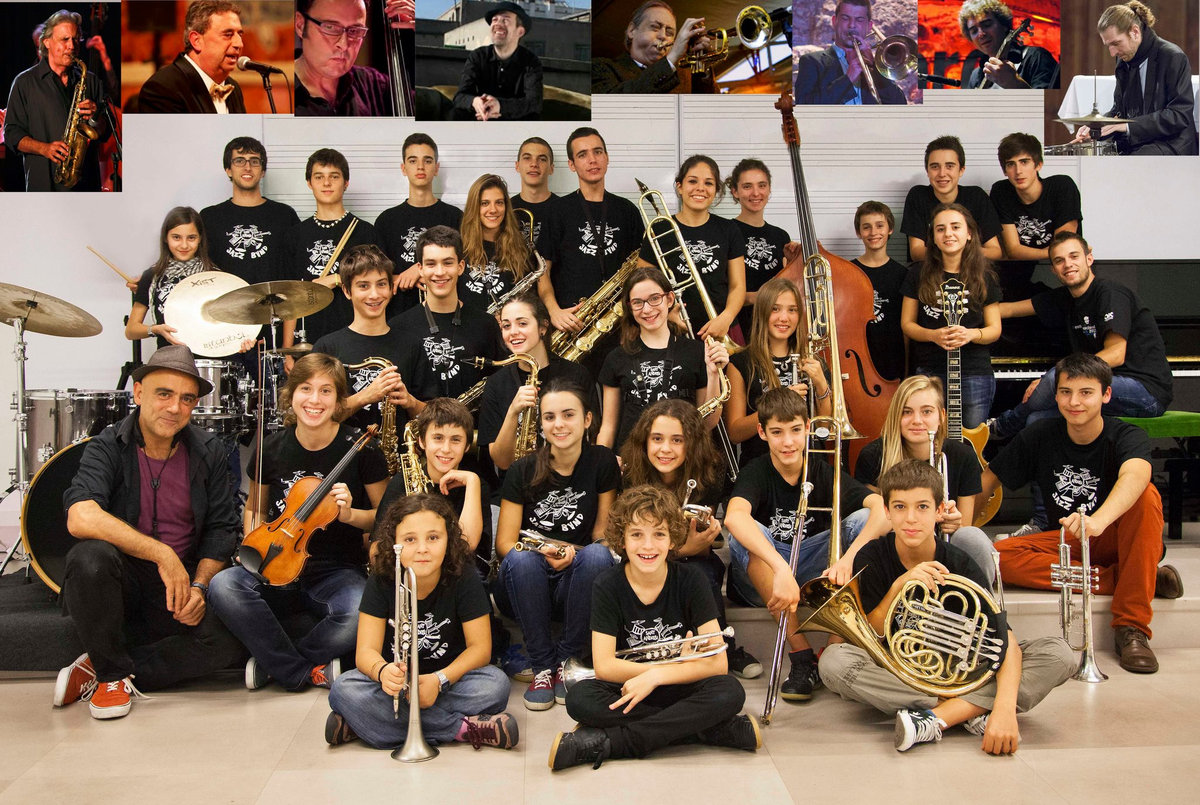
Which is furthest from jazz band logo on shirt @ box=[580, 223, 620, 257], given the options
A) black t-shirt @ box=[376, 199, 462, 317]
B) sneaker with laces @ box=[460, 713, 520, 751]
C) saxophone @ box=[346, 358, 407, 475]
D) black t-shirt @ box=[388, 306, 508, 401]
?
sneaker with laces @ box=[460, 713, 520, 751]

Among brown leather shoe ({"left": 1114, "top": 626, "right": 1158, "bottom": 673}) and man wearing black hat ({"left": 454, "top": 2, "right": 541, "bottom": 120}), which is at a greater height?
man wearing black hat ({"left": 454, "top": 2, "right": 541, "bottom": 120})

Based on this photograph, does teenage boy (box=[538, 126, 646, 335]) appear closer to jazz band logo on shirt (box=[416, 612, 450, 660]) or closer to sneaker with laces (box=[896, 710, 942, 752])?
jazz band logo on shirt (box=[416, 612, 450, 660])

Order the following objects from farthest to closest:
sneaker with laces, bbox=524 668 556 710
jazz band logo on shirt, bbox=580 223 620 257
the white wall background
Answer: the white wall background
jazz band logo on shirt, bbox=580 223 620 257
sneaker with laces, bbox=524 668 556 710

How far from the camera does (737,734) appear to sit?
305 cm

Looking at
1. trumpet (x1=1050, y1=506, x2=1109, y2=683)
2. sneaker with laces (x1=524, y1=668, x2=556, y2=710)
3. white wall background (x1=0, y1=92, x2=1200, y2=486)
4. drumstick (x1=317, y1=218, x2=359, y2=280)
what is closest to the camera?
sneaker with laces (x1=524, y1=668, x2=556, y2=710)

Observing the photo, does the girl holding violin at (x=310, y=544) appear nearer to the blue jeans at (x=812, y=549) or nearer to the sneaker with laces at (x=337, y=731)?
the sneaker with laces at (x=337, y=731)

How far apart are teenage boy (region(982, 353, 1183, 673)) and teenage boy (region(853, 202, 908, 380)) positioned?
1.07 m

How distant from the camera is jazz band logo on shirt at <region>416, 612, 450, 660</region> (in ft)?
10.4

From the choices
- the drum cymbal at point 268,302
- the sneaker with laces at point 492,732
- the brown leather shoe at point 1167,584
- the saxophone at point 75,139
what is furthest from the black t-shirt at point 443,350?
the brown leather shoe at point 1167,584

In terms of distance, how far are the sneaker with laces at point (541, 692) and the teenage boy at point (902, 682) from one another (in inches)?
34.9

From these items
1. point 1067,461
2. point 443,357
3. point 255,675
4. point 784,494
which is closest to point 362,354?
point 443,357

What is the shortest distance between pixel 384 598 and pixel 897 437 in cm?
199

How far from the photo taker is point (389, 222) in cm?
527

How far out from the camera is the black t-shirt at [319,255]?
499 cm
